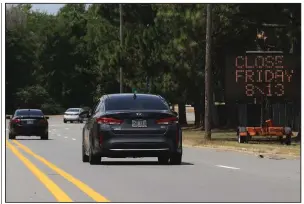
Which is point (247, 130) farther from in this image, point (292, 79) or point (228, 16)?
point (228, 16)

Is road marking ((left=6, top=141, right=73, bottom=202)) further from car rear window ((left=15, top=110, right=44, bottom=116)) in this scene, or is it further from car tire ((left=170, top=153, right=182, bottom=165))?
car rear window ((left=15, top=110, right=44, bottom=116))

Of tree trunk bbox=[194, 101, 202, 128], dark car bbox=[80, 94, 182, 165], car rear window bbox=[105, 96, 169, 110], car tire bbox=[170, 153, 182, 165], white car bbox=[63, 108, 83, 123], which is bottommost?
white car bbox=[63, 108, 83, 123]

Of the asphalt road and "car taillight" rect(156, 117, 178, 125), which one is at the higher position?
"car taillight" rect(156, 117, 178, 125)

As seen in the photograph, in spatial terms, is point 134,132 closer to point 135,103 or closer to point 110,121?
point 110,121

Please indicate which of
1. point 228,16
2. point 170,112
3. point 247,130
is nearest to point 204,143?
point 247,130

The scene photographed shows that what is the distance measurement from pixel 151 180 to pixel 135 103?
483 cm

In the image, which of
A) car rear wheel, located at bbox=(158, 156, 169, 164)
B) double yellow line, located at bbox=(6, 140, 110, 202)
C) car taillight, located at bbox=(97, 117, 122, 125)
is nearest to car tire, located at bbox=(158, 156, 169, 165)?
car rear wheel, located at bbox=(158, 156, 169, 164)

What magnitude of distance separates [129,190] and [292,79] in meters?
22.2

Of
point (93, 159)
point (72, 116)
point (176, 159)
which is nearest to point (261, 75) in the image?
point (176, 159)

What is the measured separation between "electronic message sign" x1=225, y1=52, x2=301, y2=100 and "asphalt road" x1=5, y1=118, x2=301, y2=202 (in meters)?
9.52

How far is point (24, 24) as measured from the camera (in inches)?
4966

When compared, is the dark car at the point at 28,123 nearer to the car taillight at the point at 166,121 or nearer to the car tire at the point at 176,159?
the car tire at the point at 176,159

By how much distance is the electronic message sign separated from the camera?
36.2 meters

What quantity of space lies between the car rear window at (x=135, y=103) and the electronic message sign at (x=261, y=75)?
1349 cm
